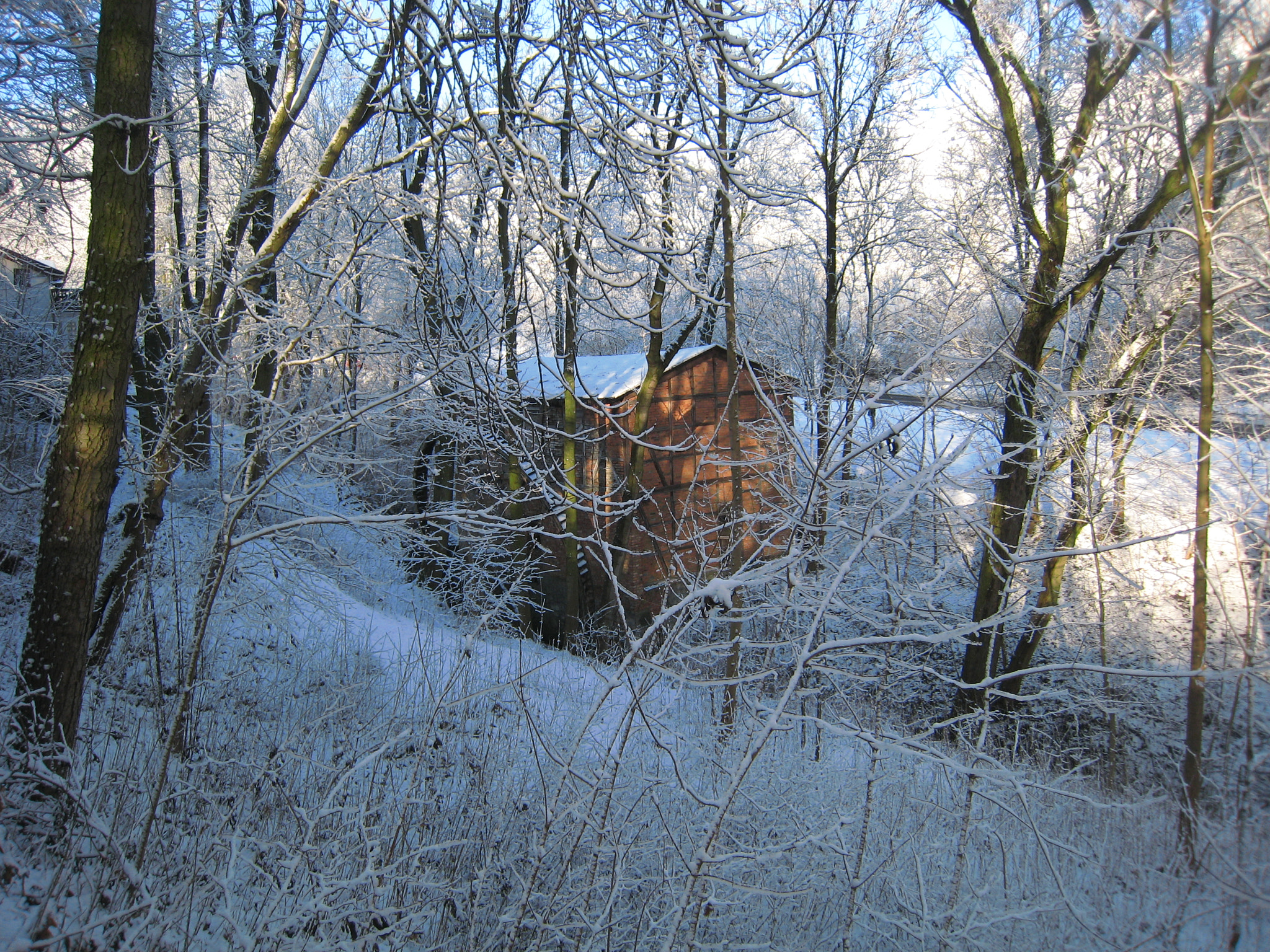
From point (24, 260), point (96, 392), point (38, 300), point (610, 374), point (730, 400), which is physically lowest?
point (96, 392)

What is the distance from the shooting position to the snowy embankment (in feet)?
7.91

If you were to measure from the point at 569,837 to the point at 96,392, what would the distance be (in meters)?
3.47

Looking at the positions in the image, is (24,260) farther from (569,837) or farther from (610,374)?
(569,837)

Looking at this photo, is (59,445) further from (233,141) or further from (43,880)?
(233,141)

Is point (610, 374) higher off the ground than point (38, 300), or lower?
lower

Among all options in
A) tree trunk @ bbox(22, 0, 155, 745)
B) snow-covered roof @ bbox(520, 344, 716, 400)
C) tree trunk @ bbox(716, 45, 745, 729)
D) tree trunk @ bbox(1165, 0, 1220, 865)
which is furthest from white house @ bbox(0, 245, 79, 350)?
tree trunk @ bbox(1165, 0, 1220, 865)

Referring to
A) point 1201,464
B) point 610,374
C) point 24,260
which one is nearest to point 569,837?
point 1201,464

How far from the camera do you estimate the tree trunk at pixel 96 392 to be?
3.42m

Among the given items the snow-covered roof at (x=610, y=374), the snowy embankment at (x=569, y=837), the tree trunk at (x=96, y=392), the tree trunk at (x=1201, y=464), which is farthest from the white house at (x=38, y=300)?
the tree trunk at (x=1201, y=464)

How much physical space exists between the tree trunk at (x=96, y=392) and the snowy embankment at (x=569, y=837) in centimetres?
45

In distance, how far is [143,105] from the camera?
3672 mm

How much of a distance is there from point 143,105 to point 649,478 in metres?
10.2

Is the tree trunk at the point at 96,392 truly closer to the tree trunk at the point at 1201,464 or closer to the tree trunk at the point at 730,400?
the tree trunk at the point at 730,400

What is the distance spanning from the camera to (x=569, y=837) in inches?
139
